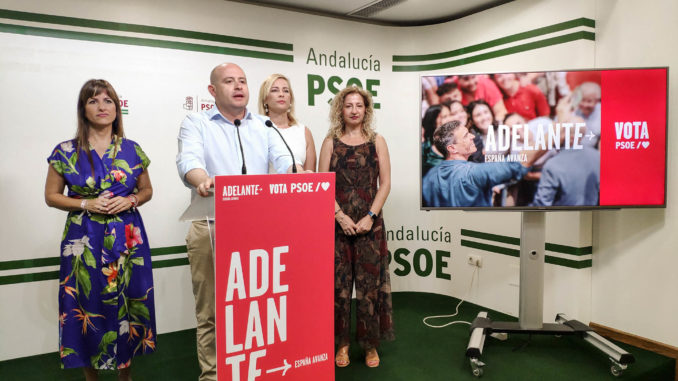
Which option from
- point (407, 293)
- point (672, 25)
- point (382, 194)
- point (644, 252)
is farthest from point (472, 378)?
point (672, 25)

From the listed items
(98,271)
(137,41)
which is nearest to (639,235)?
(98,271)

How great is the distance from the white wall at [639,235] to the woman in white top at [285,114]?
82.3 inches

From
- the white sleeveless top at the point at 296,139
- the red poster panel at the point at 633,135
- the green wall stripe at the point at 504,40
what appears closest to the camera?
the red poster panel at the point at 633,135

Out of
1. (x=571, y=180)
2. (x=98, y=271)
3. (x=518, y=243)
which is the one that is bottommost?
(x=518, y=243)

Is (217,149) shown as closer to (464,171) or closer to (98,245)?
(98,245)

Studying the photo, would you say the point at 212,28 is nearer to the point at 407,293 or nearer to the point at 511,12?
the point at 511,12

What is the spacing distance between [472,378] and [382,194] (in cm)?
117

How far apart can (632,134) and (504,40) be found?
1.35m

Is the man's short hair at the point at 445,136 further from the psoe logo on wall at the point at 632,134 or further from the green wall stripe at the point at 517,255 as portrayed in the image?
the green wall stripe at the point at 517,255

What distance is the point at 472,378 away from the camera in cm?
252

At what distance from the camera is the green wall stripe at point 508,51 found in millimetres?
3096

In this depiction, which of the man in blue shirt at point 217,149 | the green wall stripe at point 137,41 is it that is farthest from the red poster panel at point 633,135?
the green wall stripe at point 137,41

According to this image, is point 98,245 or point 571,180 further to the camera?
point 571,180

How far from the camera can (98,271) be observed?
2.04 metres
